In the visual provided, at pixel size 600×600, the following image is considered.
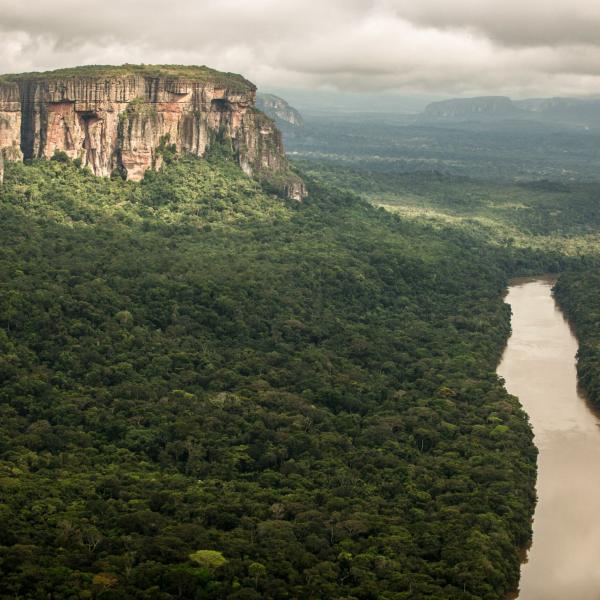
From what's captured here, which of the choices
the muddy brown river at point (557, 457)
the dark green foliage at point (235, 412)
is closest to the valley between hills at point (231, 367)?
the dark green foliage at point (235, 412)

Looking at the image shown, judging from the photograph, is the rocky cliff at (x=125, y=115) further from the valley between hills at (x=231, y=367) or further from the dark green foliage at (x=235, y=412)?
the dark green foliage at (x=235, y=412)

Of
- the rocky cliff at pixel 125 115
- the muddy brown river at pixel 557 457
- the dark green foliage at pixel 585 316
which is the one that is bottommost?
the muddy brown river at pixel 557 457

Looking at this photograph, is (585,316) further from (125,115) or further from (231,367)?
(125,115)

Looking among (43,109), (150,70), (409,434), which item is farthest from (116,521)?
(150,70)

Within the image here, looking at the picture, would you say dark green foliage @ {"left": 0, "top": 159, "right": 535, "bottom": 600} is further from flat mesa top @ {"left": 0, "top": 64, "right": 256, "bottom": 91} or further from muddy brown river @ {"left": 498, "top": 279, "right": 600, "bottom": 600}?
flat mesa top @ {"left": 0, "top": 64, "right": 256, "bottom": 91}

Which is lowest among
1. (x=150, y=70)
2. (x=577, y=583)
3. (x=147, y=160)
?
(x=577, y=583)

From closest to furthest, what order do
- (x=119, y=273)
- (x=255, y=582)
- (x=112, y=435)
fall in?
(x=255, y=582) → (x=112, y=435) → (x=119, y=273)

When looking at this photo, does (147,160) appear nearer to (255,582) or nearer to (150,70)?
(150,70)
